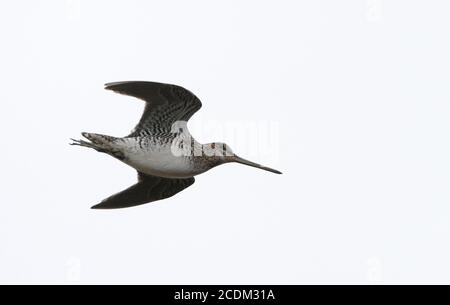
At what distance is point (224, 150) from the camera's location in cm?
1559

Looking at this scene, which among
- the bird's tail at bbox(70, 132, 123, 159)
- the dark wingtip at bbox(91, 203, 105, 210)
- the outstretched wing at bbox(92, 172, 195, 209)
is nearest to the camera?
the bird's tail at bbox(70, 132, 123, 159)

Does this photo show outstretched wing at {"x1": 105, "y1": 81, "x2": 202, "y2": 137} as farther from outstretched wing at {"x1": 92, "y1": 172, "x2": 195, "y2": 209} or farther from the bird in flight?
outstretched wing at {"x1": 92, "y1": 172, "x2": 195, "y2": 209}

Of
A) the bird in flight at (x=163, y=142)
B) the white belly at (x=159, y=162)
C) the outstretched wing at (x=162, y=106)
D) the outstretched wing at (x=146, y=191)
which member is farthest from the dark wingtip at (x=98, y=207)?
the outstretched wing at (x=162, y=106)

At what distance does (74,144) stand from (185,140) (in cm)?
146

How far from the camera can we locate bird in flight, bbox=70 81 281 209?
1488cm

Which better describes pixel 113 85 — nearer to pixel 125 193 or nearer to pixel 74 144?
pixel 74 144

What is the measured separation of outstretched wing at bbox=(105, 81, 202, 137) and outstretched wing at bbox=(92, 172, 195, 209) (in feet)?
3.41

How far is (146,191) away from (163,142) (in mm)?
1233

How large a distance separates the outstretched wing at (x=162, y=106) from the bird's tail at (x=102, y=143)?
40cm

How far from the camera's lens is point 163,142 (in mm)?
15195

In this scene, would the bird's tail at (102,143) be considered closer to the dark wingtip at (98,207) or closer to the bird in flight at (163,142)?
the bird in flight at (163,142)

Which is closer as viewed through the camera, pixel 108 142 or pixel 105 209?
pixel 108 142

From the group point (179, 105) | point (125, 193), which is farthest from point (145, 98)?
point (125, 193)

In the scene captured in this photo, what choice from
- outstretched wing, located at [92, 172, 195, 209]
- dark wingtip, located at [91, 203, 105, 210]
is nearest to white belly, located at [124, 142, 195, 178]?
outstretched wing, located at [92, 172, 195, 209]
